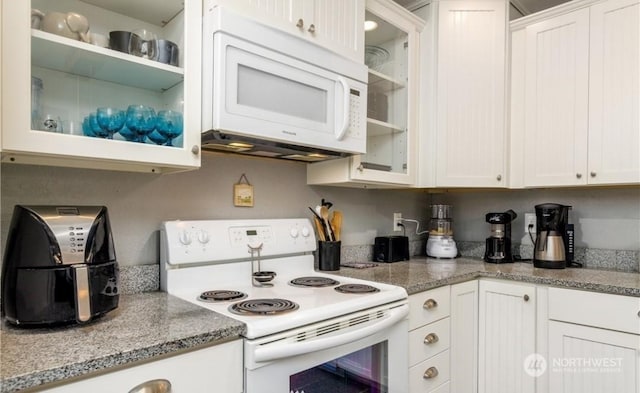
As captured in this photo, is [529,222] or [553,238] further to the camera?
[529,222]

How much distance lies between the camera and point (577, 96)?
2.00 meters

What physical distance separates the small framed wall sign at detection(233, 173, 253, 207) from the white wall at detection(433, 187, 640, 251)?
165cm

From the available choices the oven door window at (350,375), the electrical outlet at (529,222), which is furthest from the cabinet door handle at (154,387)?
the electrical outlet at (529,222)

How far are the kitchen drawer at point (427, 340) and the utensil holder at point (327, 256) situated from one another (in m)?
0.50

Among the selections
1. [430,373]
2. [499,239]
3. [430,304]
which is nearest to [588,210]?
[499,239]

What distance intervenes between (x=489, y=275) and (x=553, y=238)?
42 cm

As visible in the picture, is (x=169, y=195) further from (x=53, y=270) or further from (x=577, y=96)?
(x=577, y=96)

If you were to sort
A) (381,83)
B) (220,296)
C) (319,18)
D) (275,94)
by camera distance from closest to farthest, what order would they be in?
(220,296) → (275,94) → (319,18) → (381,83)

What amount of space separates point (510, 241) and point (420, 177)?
0.69 m

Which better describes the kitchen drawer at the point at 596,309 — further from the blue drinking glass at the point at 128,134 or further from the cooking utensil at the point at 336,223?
the blue drinking glass at the point at 128,134

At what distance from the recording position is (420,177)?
2.26 m

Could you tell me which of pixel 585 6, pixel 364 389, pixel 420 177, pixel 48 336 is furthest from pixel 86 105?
pixel 585 6

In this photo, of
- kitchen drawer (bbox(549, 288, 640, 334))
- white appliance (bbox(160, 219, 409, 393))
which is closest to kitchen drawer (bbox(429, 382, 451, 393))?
white appliance (bbox(160, 219, 409, 393))

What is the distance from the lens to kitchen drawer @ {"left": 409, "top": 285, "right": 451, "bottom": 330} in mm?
1603
